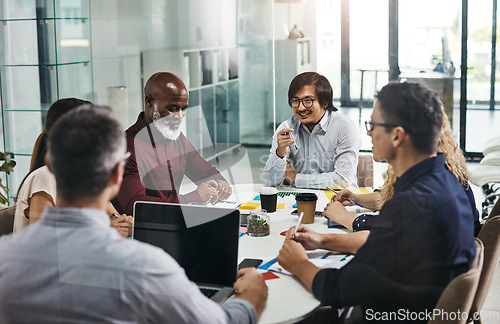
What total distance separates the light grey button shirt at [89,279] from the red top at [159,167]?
2.06 ft

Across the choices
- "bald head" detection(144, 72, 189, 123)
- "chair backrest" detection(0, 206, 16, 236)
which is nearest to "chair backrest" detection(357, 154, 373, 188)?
"bald head" detection(144, 72, 189, 123)

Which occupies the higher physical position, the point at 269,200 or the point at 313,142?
the point at 313,142

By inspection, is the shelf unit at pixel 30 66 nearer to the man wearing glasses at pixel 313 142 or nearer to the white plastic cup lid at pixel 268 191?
the man wearing glasses at pixel 313 142

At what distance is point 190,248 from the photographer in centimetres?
166

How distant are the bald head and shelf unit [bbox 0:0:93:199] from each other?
1.29 m

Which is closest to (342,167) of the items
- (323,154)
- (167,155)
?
(323,154)

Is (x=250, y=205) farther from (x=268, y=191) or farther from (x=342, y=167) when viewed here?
(x=342, y=167)

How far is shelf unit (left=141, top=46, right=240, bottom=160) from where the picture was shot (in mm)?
4992

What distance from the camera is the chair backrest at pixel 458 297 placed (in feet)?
4.92

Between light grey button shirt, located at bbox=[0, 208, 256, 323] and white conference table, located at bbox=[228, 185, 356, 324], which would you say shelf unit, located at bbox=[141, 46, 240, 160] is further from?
light grey button shirt, located at bbox=[0, 208, 256, 323]

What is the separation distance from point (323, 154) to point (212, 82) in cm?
235

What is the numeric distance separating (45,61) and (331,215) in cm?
245

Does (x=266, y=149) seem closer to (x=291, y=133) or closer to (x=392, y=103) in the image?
(x=291, y=133)

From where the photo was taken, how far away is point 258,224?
7.02ft
